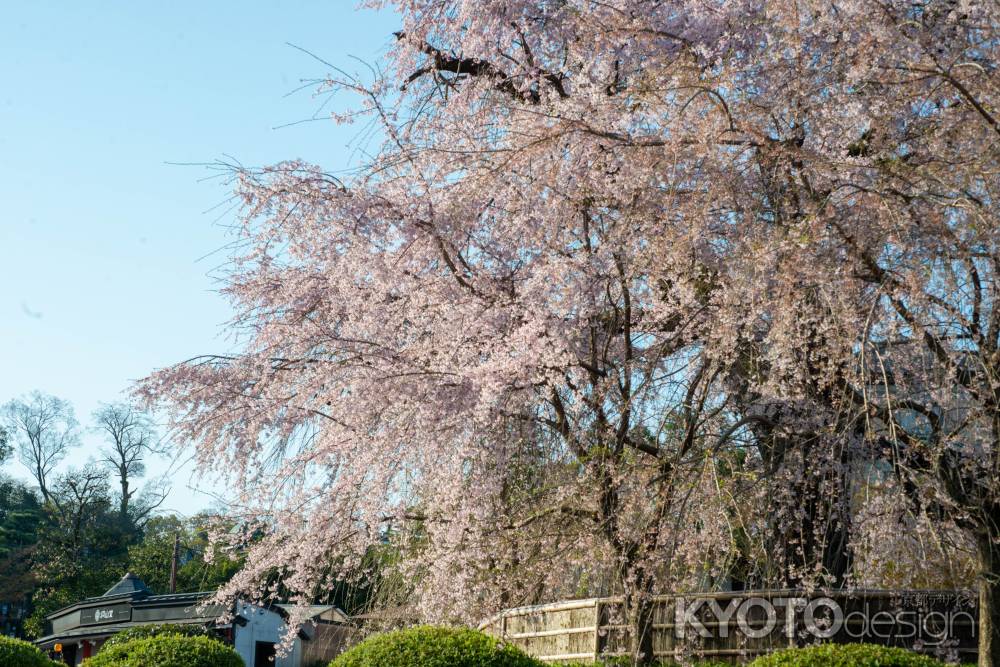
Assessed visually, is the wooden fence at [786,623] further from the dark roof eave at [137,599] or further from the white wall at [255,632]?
the white wall at [255,632]

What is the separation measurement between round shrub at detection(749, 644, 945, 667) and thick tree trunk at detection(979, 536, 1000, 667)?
0.36 meters

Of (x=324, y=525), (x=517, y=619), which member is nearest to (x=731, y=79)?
(x=324, y=525)

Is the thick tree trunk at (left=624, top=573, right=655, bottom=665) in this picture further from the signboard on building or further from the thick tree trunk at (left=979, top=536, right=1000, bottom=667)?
the signboard on building

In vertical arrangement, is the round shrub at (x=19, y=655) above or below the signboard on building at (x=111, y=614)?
below

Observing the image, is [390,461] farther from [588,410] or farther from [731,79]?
[731,79]

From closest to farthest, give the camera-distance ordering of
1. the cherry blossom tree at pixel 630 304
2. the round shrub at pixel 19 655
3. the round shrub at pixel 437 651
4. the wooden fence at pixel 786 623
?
1. the cherry blossom tree at pixel 630 304
2. the round shrub at pixel 437 651
3. the wooden fence at pixel 786 623
4. the round shrub at pixel 19 655

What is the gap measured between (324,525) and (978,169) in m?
6.16

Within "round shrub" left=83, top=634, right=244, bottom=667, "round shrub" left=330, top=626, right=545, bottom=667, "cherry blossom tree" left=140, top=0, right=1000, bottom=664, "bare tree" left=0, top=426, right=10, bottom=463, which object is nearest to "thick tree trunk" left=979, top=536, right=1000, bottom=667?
"cherry blossom tree" left=140, top=0, right=1000, bottom=664

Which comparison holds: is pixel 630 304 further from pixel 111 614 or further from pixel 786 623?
pixel 111 614

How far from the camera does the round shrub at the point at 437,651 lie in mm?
8516

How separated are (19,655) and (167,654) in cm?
180

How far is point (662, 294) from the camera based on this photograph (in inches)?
325

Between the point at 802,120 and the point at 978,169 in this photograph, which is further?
the point at 802,120
